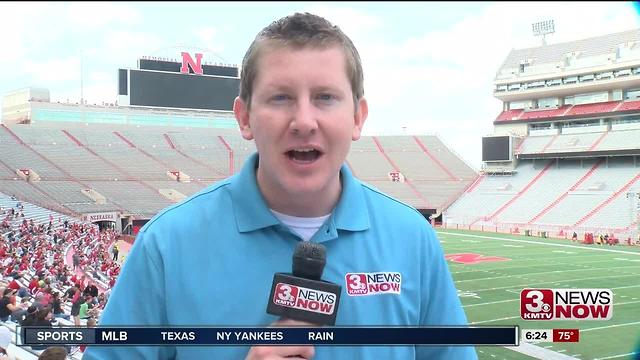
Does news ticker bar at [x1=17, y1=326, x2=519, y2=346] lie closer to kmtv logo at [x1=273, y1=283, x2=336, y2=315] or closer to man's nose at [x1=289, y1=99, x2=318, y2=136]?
kmtv logo at [x1=273, y1=283, x2=336, y2=315]

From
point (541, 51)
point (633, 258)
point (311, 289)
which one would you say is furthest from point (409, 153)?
point (311, 289)

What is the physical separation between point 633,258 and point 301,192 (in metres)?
5.08

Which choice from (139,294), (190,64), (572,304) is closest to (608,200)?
(572,304)

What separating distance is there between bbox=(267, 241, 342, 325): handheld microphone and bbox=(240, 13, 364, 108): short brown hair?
325mm

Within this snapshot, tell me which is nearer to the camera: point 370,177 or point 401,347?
point 401,347

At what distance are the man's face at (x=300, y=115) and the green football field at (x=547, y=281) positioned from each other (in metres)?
0.88

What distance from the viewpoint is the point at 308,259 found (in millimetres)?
1085

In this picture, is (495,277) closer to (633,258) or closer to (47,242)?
(633,258)

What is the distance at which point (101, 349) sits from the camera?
1.07 meters

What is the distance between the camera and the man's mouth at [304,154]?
1.04 m

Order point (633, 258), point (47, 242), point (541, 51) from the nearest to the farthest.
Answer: point (47, 242) → point (633, 258) → point (541, 51)

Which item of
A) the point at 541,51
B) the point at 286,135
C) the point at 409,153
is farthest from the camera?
the point at 409,153

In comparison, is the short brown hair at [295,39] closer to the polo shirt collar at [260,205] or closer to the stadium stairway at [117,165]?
the polo shirt collar at [260,205]

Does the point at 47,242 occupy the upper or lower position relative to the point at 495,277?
upper
